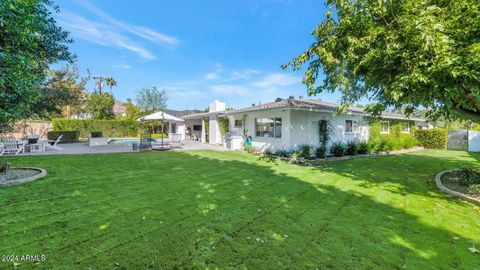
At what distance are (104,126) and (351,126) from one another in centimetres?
2796

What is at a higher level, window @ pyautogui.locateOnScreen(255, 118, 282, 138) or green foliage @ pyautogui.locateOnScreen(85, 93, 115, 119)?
green foliage @ pyautogui.locateOnScreen(85, 93, 115, 119)

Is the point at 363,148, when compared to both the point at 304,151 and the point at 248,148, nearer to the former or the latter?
the point at 304,151

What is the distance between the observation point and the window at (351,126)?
54.1 feet

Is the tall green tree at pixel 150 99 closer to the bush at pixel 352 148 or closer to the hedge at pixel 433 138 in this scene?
the bush at pixel 352 148

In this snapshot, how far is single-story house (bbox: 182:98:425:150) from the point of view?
13.7m

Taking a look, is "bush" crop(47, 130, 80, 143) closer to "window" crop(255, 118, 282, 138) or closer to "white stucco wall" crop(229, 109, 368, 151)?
"white stucco wall" crop(229, 109, 368, 151)

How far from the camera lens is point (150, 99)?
39312mm

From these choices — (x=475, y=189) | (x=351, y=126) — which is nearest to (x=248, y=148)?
(x=351, y=126)

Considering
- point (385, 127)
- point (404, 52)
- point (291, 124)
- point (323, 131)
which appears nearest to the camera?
point (404, 52)

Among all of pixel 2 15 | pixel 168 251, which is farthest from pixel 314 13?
pixel 168 251

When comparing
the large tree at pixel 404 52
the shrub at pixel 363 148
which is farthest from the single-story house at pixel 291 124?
the large tree at pixel 404 52

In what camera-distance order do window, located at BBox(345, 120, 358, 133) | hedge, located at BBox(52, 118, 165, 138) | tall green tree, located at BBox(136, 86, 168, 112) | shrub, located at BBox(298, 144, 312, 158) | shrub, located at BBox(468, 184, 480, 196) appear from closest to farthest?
shrub, located at BBox(468, 184, 480, 196) → shrub, located at BBox(298, 144, 312, 158) → window, located at BBox(345, 120, 358, 133) → hedge, located at BBox(52, 118, 165, 138) → tall green tree, located at BBox(136, 86, 168, 112)

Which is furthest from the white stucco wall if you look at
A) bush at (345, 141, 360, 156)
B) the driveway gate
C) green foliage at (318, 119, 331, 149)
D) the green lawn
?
the driveway gate

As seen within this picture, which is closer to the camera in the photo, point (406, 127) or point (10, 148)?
point (10, 148)
